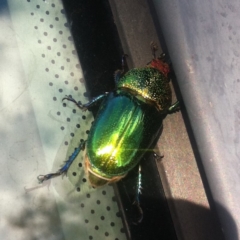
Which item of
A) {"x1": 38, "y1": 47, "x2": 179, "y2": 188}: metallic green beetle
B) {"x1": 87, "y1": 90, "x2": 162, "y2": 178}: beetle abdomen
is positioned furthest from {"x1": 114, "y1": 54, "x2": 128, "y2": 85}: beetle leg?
{"x1": 87, "y1": 90, "x2": 162, "y2": 178}: beetle abdomen

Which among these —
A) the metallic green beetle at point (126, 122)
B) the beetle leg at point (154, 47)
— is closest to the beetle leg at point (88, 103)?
the metallic green beetle at point (126, 122)

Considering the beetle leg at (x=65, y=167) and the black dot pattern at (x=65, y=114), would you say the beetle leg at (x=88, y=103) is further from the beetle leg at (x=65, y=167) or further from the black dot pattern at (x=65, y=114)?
the beetle leg at (x=65, y=167)

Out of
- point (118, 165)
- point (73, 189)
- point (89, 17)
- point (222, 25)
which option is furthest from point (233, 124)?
point (89, 17)

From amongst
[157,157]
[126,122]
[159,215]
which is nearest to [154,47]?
[126,122]

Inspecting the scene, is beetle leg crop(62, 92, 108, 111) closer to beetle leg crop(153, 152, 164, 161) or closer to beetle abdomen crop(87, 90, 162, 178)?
beetle abdomen crop(87, 90, 162, 178)

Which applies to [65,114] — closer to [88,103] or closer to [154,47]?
[88,103]

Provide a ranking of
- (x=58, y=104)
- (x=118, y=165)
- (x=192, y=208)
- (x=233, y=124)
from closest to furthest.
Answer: (x=233, y=124)
(x=118, y=165)
(x=192, y=208)
(x=58, y=104)

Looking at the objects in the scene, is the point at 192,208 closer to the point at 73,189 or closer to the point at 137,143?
the point at 137,143
